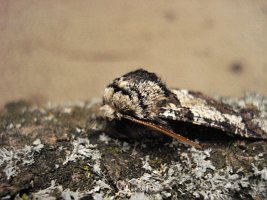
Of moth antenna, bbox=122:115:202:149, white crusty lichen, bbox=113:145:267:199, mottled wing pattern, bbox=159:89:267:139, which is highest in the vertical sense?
mottled wing pattern, bbox=159:89:267:139

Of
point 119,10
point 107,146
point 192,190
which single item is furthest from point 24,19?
point 192,190

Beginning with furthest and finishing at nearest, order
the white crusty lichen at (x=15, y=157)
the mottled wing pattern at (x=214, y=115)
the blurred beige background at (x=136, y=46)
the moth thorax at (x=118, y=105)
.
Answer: the blurred beige background at (x=136, y=46) → the mottled wing pattern at (x=214, y=115) → the moth thorax at (x=118, y=105) → the white crusty lichen at (x=15, y=157)

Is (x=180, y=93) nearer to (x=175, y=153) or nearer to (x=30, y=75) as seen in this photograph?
(x=175, y=153)

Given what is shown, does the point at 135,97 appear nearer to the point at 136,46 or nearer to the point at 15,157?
the point at 15,157

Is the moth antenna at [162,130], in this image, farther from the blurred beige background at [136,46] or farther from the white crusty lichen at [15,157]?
the blurred beige background at [136,46]

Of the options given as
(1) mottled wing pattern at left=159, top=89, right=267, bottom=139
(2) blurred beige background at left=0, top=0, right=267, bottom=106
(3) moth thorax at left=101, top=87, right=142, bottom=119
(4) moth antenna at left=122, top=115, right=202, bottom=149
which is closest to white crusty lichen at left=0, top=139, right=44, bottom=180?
(3) moth thorax at left=101, top=87, right=142, bottom=119

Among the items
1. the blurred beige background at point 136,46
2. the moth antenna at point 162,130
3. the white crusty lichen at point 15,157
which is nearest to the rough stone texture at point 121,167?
the white crusty lichen at point 15,157

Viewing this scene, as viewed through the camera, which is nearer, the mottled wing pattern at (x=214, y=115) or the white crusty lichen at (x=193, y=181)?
the white crusty lichen at (x=193, y=181)

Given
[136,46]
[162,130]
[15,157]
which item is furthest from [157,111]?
[136,46]

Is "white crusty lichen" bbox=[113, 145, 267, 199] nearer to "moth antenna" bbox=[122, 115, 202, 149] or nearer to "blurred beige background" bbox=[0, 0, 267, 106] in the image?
"moth antenna" bbox=[122, 115, 202, 149]
